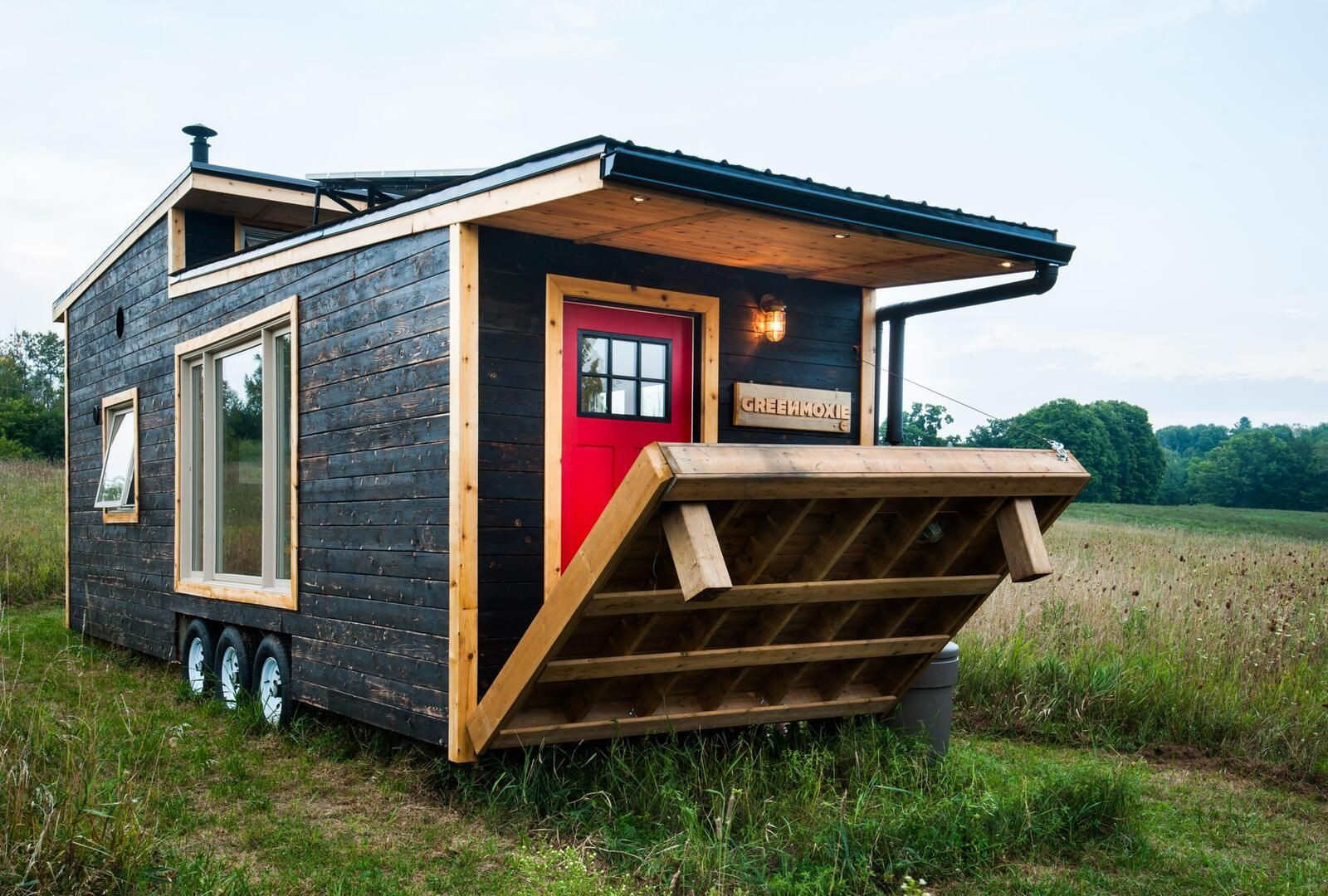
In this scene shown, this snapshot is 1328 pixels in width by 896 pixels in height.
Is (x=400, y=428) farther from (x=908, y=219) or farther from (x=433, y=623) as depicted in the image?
(x=908, y=219)

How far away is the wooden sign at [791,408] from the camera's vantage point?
584 centimetres

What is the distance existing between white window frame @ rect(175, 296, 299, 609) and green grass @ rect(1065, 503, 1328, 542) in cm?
1618

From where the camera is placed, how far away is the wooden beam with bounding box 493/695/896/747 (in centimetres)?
471

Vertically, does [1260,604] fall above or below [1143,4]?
below

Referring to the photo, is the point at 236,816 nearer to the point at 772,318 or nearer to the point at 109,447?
the point at 772,318

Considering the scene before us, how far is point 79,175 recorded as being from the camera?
12414mm

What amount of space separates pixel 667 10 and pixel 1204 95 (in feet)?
14.5

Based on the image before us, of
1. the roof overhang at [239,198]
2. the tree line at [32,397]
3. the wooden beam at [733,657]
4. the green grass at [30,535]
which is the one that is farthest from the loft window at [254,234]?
the tree line at [32,397]

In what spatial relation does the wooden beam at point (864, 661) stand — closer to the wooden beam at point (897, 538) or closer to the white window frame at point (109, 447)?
the wooden beam at point (897, 538)

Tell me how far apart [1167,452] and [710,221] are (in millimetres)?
42511

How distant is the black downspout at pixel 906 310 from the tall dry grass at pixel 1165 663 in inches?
74.6

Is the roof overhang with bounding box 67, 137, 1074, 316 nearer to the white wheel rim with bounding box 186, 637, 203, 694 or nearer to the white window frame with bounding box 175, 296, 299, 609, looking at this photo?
the white window frame with bounding box 175, 296, 299, 609

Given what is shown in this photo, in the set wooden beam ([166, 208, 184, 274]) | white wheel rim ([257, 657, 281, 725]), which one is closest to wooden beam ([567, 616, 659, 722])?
white wheel rim ([257, 657, 281, 725])

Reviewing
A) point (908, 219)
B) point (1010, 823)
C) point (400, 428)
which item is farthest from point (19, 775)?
point (908, 219)
